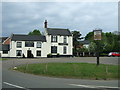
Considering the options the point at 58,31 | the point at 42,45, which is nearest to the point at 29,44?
the point at 42,45

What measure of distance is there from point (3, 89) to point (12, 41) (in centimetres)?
4723

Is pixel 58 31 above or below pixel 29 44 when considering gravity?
above

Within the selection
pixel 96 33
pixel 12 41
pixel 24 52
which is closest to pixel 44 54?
pixel 24 52

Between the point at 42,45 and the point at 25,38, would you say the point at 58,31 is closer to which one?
the point at 42,45

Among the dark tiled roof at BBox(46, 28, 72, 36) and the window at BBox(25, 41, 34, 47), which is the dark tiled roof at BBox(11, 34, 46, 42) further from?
the dark tiled roof at BBox(46, 28, 72, 36)

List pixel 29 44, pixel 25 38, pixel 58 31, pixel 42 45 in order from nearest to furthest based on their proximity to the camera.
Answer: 1. pixel 29 44
2. pixel 42 45
3. pixel 25 38
4. pixel 58 31

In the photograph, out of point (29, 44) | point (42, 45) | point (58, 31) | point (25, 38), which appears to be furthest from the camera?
point (58, 31)

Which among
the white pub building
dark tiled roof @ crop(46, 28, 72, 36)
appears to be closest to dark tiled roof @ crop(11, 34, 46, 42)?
the white pub building

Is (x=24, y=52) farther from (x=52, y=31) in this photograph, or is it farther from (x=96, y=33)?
(x=96, y=33)

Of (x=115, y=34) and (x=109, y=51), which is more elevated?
(x=115, y=34)

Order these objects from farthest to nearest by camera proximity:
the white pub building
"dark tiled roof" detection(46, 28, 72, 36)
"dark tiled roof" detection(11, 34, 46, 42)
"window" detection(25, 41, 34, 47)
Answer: "dark tiled roof" detection(46, 28, 72, 36) < "dark tiled roof" detection(11, 34, 46, 42) < "window" detection(25, 41, 34, 47) < the white pub building

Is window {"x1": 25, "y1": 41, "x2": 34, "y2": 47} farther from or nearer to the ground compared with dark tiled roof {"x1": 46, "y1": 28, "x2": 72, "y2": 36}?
nearer to the ground

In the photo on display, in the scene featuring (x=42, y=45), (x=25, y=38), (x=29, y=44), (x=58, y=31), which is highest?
(x=58, y=31)

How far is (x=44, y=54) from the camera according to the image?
2274 inches
